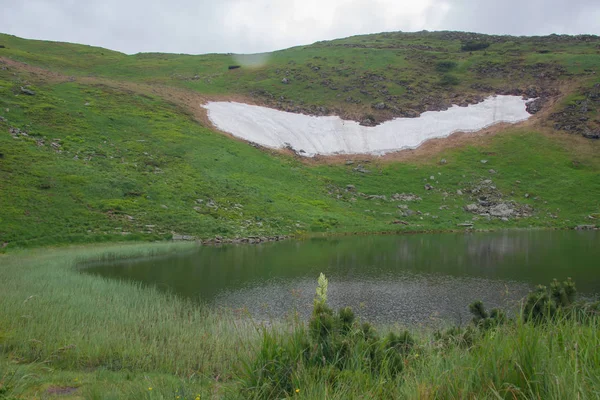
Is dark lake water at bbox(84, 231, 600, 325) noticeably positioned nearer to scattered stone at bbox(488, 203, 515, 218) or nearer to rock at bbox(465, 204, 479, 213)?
scattered stone at bbox(488, 203, 515, 218)

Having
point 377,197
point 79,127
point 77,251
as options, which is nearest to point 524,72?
point 377,197

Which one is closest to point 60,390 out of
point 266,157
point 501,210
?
point 266,157

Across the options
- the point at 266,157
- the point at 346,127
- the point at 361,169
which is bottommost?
the point at 361,169

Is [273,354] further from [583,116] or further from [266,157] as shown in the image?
[583,116]

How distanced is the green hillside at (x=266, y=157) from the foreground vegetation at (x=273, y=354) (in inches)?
876

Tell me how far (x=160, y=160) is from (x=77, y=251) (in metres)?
22.5

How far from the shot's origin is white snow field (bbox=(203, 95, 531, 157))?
65.8 metres

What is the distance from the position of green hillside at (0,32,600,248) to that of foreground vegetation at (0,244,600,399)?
22248 mm

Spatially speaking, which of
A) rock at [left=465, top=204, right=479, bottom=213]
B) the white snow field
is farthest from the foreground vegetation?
the white snow field

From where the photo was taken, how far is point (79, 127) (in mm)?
50500

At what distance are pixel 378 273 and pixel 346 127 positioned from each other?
1947 inches

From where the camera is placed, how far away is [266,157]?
2346 inches

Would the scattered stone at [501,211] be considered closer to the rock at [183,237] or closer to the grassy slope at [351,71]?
the grassy slope at [351,71]

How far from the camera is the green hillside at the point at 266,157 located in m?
38.5
